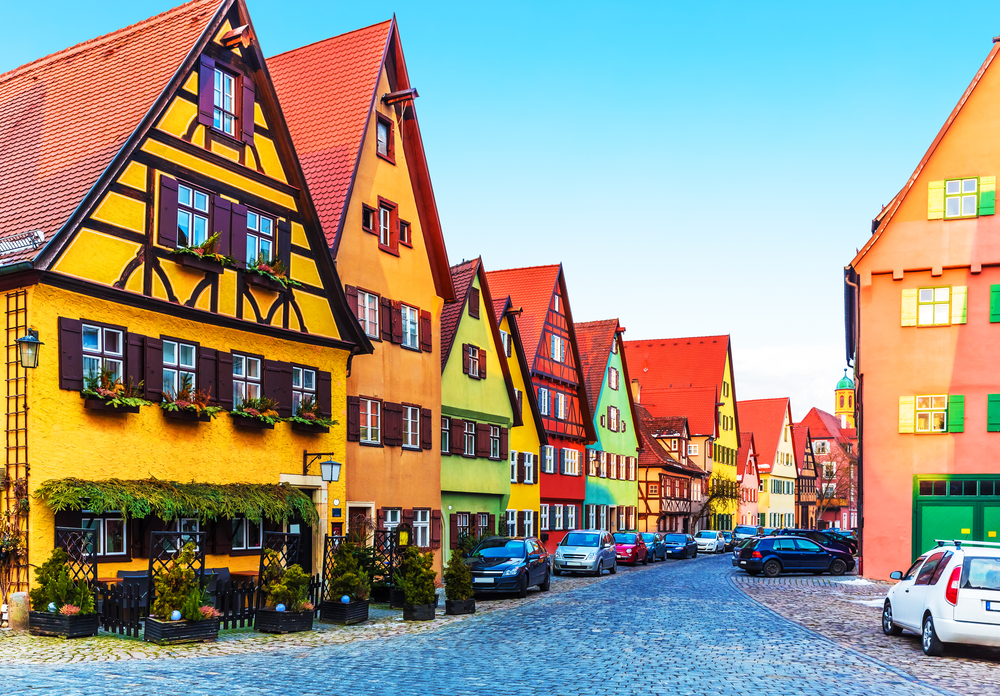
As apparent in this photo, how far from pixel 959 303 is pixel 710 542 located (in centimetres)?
3223

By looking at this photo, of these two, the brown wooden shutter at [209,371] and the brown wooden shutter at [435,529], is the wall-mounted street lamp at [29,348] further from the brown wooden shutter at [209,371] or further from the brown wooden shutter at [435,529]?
the brown wooden shutter at [435,529]

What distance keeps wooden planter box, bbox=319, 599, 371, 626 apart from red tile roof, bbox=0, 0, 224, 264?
7.66 m

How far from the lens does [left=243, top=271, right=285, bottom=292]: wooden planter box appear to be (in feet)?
73.7

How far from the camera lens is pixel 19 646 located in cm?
1516

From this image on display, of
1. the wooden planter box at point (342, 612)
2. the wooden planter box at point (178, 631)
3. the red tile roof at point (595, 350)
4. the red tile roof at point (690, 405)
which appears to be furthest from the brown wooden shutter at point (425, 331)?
the red tile roof at point (690, 405)

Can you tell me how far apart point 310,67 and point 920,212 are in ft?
60.1

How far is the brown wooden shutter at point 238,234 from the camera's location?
875 inches

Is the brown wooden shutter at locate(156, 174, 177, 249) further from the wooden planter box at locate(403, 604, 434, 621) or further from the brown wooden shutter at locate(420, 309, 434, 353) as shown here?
the brown wooden shutter at locate(420, 309, 434, 353)

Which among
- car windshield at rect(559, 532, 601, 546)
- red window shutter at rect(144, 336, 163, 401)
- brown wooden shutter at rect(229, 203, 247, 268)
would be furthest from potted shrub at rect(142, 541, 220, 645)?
car windshield at rect(559, 532, 601, 546)

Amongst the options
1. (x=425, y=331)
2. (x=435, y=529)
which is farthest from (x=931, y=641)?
(x=425, y=331)

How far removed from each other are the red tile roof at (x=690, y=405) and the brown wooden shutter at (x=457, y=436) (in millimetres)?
42939

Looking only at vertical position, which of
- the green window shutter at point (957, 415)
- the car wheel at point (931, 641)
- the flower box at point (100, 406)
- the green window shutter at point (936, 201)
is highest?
the green window shutter at point (936, 201)

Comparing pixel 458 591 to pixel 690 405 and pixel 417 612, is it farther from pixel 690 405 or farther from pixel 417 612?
pixel 690 405

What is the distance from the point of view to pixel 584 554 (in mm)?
37875
